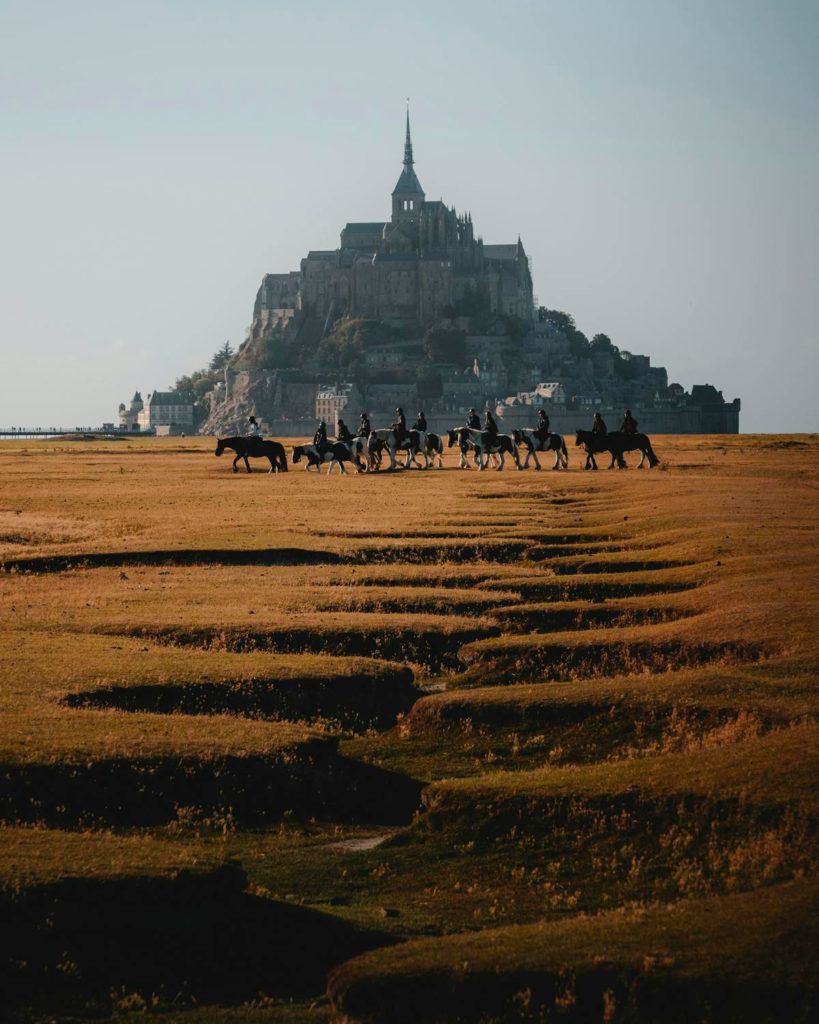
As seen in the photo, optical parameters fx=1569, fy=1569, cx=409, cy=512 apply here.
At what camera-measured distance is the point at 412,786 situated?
49.5 feet

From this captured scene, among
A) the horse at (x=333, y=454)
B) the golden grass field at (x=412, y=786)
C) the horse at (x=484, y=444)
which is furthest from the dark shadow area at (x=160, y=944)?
the horse at (x=484, y=444)

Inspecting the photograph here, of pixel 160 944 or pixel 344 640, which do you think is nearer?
pixel 160 944

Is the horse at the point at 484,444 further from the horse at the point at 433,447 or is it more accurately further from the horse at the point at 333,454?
the horse at the point at 333,454

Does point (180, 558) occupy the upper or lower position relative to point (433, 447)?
lower

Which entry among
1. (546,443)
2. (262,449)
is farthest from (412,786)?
(546,443)

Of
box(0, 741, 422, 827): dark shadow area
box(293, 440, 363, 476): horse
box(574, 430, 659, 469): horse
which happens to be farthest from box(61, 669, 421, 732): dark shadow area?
box(574, 430, 659, 469): horse

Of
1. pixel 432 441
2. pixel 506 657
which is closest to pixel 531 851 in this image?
pixel 506 657

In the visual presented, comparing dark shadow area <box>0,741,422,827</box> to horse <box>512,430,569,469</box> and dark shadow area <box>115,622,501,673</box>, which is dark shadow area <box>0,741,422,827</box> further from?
horse <box>512,430,569,469</box>

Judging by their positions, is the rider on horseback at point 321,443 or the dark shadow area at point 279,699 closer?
the dark shadow area at point 279,699

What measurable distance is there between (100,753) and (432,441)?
47563mm

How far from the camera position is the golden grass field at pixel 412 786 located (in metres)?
9.66

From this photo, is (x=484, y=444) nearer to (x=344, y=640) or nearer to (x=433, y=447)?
(x=433, y=447)

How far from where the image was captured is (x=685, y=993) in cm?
900

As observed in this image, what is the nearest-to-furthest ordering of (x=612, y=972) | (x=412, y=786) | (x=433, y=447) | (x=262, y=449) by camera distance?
1. (x=612, y=972)
2. (x=412, y=786)
3. (x=262, y=449)
4. (x=433, y=447)
